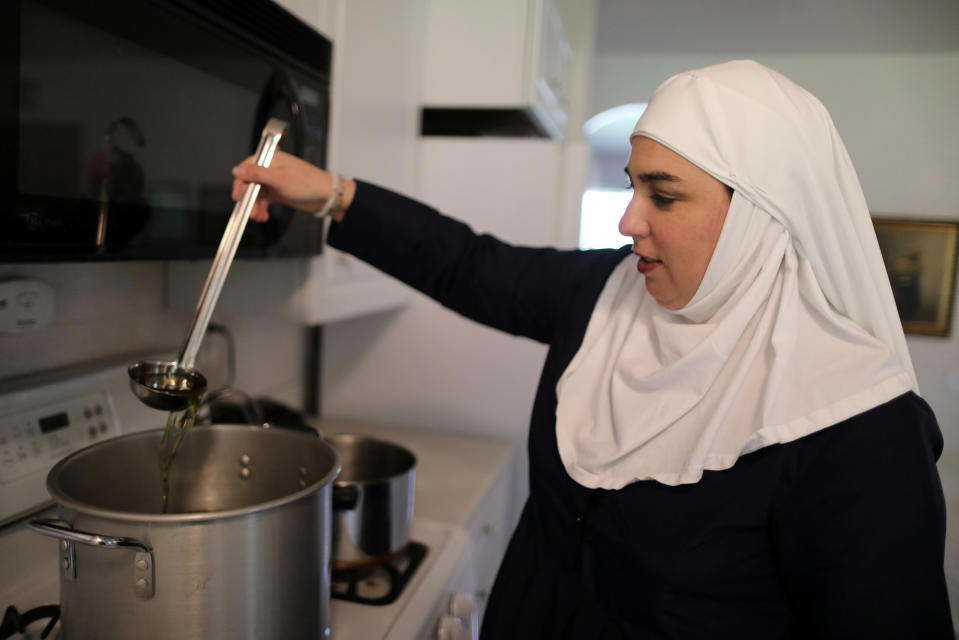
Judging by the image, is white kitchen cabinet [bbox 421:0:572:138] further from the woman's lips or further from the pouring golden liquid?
the pouring golden liquid

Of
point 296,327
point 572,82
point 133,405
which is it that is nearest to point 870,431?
point 133,405

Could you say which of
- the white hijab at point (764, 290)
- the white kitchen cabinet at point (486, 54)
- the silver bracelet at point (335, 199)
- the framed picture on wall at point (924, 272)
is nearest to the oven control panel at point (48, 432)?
the silver bracelet at point (335, 199)

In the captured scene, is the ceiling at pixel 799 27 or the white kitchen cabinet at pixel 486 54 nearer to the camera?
the ceiling at pixel 799 27

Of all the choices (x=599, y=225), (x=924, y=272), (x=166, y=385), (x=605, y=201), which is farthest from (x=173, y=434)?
(x=605, y=201)

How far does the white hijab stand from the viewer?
71 cm

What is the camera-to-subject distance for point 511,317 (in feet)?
3.41

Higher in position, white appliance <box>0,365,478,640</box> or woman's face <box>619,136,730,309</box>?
woman's face <box>619,136,730,309</box>

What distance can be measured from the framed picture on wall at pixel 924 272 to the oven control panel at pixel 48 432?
3.85 ft

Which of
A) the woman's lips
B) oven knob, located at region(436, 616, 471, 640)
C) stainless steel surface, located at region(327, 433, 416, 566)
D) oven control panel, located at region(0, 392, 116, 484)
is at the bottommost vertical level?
oven knob, located at region(436, 616, 471, 640)

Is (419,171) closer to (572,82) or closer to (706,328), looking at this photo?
(572,82)

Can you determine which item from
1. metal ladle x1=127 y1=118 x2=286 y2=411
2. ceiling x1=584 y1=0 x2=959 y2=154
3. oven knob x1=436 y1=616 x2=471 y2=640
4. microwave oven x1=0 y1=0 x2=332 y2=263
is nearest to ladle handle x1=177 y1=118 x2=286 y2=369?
metal ladle x1=127 y1=118 x2=286 y2=411

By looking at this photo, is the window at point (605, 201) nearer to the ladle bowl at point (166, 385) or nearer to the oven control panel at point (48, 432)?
the ladle bowl at point (166, 385)

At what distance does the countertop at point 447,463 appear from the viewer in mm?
1313

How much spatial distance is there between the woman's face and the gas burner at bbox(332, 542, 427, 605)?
0.56 meters
